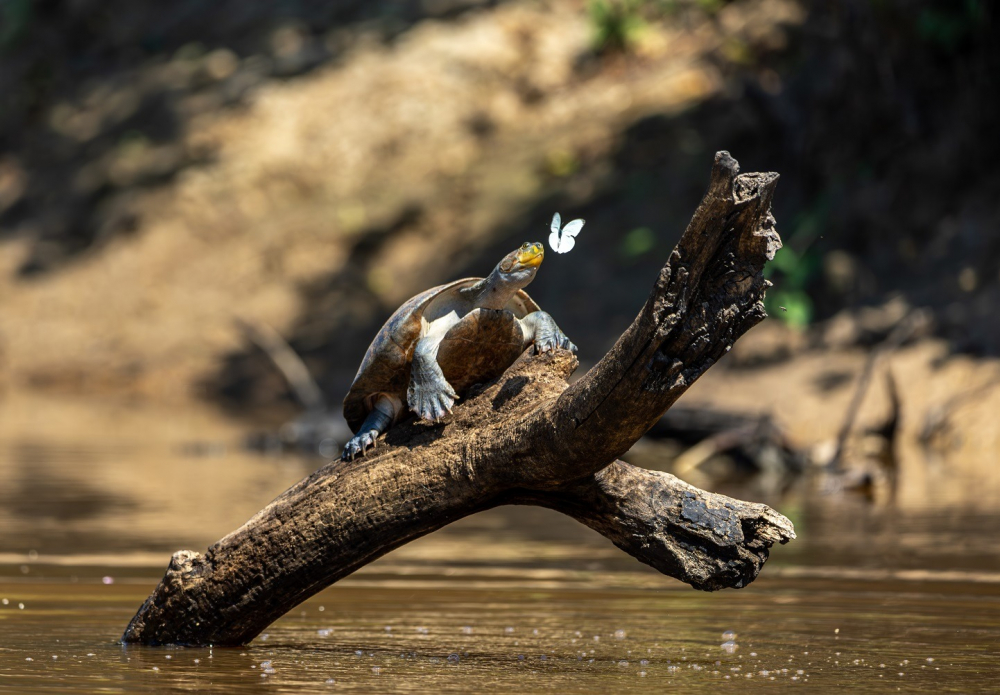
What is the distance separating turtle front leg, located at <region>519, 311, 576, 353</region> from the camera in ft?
16.2

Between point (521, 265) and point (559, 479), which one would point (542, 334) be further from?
point (559, 479)

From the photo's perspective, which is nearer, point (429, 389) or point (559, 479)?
point (559, 479)

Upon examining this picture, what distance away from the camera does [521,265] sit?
476cm

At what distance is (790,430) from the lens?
43.6 feet

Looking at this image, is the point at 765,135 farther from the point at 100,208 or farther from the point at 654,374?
the point at 654,374

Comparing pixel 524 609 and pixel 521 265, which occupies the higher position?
pixel 521 265

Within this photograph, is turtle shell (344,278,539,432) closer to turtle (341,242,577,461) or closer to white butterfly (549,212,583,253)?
turtle (341,242,577,461)

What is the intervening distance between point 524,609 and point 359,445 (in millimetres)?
1658

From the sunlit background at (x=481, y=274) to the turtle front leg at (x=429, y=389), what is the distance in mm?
906

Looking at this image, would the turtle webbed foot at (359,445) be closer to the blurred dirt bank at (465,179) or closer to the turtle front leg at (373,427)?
the turtle front leg at (373,427)

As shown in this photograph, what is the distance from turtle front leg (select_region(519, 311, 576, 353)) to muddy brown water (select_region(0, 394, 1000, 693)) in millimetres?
1136

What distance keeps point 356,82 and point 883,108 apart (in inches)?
377

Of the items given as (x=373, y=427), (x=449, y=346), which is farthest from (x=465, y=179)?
(x=449, y=346)

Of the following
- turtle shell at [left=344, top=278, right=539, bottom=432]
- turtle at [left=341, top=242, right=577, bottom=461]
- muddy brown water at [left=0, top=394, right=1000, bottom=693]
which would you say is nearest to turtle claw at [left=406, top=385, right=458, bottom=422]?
turtle at [left=341, top=242, right=577, bottom=461]
